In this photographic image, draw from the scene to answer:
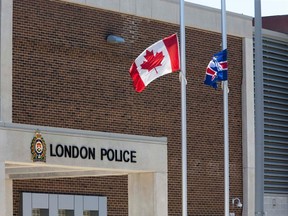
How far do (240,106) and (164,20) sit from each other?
15.3 feet

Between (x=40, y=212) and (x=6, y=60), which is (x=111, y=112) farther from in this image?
(x=6, y=60)

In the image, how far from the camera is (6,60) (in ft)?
88.9

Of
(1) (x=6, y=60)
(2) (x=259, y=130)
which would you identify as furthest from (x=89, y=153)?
(1) (x=6, y=60)

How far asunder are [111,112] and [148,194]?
6385 mm

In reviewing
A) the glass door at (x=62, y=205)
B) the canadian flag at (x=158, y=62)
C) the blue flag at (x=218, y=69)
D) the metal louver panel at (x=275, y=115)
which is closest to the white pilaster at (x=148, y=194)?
the canadian flag at (x=158, y=62)

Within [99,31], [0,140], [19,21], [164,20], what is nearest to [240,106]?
[164,20]

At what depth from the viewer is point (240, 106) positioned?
34562 mm

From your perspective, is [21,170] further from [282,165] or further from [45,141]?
[282,165]

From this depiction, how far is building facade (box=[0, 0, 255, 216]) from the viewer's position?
78.2 feet

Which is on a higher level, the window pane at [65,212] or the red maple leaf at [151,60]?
the red maple leaf at [151,60]

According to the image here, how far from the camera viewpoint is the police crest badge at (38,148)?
21656 millimetres

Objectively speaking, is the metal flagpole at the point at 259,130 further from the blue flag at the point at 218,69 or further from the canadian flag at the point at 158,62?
the canadian flag at the point at 158,62

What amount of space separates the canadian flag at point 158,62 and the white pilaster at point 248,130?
38.0ft

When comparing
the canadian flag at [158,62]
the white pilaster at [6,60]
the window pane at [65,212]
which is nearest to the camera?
the canadian flag at [158,62]
